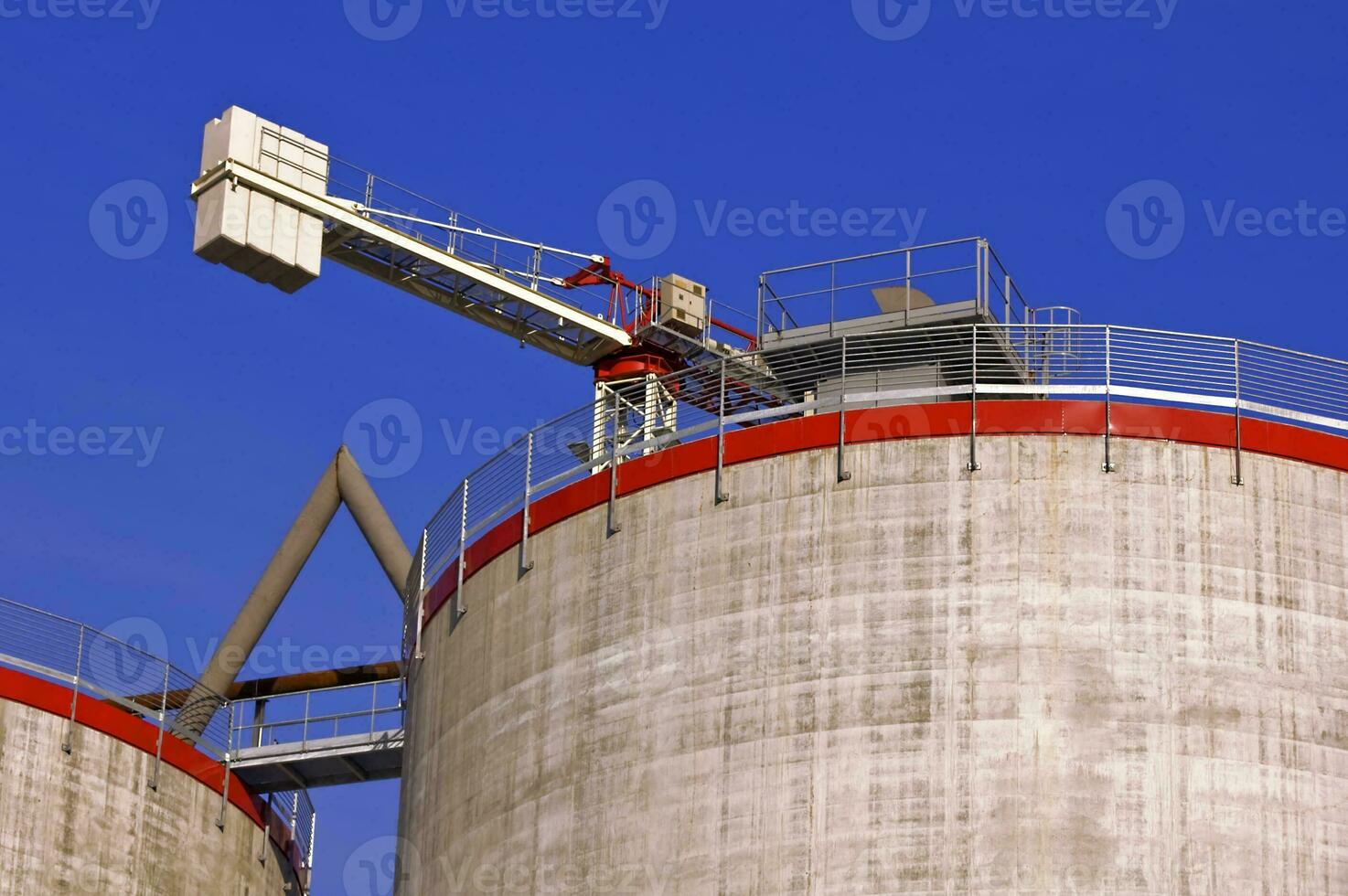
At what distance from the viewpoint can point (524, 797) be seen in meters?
40.4

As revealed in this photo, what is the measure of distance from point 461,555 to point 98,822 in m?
9.21

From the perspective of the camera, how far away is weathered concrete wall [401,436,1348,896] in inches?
1416

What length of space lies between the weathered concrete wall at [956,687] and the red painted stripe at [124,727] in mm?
11135

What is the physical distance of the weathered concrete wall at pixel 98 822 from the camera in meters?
46.7

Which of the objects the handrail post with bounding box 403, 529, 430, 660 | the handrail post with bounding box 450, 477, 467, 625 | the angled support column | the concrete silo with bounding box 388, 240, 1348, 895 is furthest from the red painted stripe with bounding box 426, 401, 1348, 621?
the angled support column

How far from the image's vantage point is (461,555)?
148 ft

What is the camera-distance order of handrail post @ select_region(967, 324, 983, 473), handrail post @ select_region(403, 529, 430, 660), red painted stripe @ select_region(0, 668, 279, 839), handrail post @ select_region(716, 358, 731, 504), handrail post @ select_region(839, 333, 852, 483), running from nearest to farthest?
handrail post @ select_region(967, 324, 983, 473), handrail post @ select_region(839, 333, 852, 483), handrail post @ select_region(716, 358, 731, 504), handrail post @ select_region(403, 529, 430, 660), red painted stripe @ select_region(0, 668, 279, 839)

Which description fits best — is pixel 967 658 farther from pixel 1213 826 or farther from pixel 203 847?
pixel 203 847

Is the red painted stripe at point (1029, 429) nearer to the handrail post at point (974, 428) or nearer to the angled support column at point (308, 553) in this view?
the handrail post at point (974, 428)

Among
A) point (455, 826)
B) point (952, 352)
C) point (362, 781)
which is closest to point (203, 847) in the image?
point (362, 781)

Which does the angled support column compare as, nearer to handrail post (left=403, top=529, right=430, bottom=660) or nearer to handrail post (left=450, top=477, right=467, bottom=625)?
handrail post (left=403, top=529, right=430, bottom=660)

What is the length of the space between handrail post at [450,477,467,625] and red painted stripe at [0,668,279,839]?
8.39 meters

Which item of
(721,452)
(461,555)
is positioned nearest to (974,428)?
(721,452)

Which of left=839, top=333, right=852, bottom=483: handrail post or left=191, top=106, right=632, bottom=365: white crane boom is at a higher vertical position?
left=191, top=106, right=632, bottom=365: white crane boom
